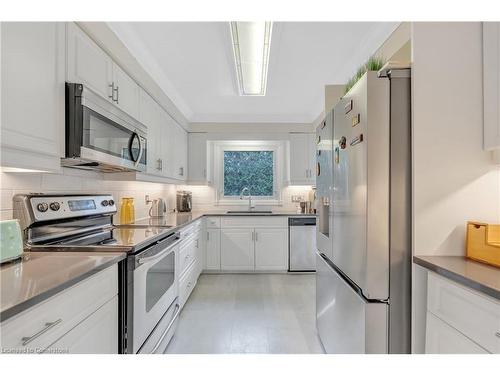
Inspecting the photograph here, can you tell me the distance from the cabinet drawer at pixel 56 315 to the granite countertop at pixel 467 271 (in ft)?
4.51

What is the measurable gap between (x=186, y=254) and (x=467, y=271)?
2496 millimetres

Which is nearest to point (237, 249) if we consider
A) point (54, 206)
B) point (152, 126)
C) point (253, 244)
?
point (253, 244)

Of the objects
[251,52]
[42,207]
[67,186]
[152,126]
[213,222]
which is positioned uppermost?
[251,52]

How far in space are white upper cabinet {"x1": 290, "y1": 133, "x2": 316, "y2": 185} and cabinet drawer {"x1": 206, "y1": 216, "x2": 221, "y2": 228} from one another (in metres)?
1.32

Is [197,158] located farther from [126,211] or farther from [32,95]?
[32,95]

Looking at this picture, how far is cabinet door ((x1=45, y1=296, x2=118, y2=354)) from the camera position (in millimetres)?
1033

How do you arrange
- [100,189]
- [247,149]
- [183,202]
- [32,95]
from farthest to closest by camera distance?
[247,149] → [183,202] → [100,189] → [32,95]

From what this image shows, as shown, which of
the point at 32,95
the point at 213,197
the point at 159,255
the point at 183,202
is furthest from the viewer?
the point at 213,197

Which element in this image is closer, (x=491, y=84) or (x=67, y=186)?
(x=491, y=84)

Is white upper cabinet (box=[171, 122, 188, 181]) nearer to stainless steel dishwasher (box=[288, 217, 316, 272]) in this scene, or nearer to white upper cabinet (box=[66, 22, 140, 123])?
white upper cabinet (box=[66, 22, 140, 123])

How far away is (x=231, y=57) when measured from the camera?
2.63m

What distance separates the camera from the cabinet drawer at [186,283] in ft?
9.26

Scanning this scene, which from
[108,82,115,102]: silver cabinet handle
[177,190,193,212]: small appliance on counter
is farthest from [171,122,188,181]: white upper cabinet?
[108,82,115,102]: silver cabinet handle
